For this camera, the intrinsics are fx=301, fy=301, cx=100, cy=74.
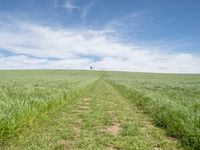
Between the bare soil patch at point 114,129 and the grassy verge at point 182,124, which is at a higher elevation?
the grassy verge at point 182,124

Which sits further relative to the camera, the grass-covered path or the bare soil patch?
the bare soil patch

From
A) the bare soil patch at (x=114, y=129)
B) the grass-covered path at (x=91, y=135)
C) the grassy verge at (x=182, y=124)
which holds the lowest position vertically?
the bare soil patch at (x=114, y=129)

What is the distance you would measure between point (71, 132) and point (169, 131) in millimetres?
3814

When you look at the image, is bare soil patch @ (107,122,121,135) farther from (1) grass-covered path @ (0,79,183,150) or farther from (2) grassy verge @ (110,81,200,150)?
(2) grassy verge @ (110,81,200,150)

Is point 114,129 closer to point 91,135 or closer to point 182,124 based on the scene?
point 91,135

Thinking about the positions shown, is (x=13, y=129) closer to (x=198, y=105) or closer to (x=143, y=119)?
(x=143, y=119)

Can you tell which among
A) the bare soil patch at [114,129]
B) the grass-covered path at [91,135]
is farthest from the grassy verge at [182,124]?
the bare soil patch at [114,129]

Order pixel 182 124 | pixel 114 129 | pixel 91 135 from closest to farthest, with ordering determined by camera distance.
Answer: pixel 182 124 < pixel 91 135 < pixel 114 129

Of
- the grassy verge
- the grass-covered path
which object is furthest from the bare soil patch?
the grassy verge

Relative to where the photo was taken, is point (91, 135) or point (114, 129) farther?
point (114, 129)

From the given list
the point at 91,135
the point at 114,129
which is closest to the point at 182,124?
the point at 114,129

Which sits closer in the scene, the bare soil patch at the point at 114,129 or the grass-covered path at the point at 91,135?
the grass-covered path at the point at 91,135

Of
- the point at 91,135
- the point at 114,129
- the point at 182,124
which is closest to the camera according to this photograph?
the point at 182,124

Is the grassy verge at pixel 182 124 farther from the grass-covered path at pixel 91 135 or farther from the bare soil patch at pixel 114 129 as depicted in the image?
the bare soil patch at pixel 114 129
